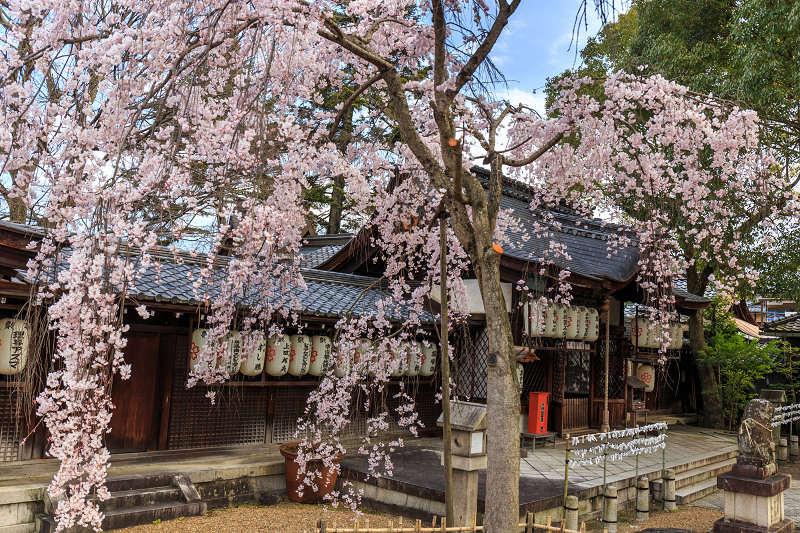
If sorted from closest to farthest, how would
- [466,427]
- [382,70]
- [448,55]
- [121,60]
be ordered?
[121,60], [382,70], [448,55], [466,427]

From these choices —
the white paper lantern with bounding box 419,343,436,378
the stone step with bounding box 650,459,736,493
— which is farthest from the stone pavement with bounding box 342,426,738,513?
the white paper lantern with bounding box 419,343,436,378

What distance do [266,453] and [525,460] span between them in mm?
4835

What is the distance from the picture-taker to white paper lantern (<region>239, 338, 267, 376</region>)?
1003cm

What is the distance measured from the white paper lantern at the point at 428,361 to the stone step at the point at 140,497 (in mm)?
5566

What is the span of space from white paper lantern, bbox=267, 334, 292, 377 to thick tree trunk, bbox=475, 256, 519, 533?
5779 mm

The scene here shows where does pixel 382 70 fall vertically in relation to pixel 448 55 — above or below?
below

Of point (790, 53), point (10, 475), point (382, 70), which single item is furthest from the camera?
point (790, 53)

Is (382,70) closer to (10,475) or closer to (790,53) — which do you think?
(10,475)

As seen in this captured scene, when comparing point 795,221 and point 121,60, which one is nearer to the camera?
point 121,60

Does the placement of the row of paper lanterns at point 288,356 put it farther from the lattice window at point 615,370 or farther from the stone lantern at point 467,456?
the lattice window at point 615,370

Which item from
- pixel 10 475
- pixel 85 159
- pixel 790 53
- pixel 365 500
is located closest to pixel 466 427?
pixel 365 500

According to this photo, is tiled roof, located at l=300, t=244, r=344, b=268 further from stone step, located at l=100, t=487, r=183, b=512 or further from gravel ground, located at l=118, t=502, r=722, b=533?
stone step, located at l=100, t=487, r=183, b=512

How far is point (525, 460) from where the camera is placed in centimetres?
1105

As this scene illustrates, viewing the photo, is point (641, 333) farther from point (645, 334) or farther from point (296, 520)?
point (296, 520)
